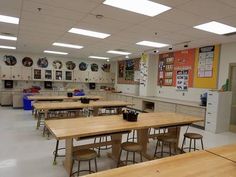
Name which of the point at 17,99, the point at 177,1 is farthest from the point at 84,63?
the point at 177,1

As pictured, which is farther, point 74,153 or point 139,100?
point 139,100

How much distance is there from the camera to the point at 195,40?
18.5 ft

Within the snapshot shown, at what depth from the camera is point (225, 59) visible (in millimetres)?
5906

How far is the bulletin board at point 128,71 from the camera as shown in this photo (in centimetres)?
1015

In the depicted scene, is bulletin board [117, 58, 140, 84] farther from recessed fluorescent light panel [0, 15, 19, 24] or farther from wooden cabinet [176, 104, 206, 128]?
recessed fluorescent light panel [0, 15, 19, 24]

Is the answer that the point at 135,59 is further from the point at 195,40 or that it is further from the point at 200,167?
the point at 200,167

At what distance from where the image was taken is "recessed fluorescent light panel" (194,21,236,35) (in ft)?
13.5

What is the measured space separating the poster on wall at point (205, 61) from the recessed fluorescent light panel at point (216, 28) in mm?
1743

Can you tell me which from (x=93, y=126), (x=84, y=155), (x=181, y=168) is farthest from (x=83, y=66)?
(x=181, y=168)

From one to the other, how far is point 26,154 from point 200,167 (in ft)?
10.6

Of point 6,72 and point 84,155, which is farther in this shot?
point 6,72

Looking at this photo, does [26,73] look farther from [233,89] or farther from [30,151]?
[233,89]

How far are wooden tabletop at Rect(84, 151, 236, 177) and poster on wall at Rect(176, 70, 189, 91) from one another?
232 inches

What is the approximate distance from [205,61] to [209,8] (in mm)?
3642
